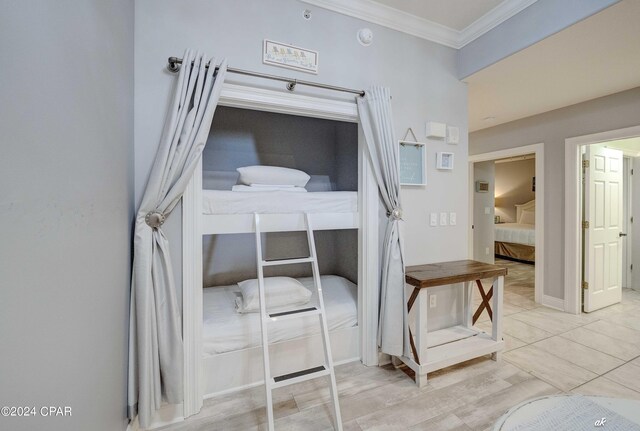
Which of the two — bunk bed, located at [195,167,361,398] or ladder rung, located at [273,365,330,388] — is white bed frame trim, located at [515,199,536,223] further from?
ladder rung, located at [273,365,330,388]

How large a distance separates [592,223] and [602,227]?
0.81 ft

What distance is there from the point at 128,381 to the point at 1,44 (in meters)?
1.61

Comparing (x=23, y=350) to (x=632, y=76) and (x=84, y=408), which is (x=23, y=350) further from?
(x=632, y=76)

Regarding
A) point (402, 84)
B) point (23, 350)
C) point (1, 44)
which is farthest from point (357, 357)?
point (1, 44)

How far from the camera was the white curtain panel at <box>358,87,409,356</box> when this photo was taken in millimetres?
2105

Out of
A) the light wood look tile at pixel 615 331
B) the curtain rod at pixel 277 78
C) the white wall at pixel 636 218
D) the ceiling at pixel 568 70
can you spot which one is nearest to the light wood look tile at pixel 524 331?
the light wood look tile at pixel 615 331

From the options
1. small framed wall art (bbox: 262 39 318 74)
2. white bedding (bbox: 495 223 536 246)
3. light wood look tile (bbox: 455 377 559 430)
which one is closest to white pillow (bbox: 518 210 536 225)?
white bedding (bbox: 495 223 536 246)

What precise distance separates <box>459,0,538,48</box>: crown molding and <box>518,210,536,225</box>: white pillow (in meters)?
6.81

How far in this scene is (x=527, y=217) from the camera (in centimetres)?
764

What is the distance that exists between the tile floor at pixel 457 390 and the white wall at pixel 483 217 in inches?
93.8

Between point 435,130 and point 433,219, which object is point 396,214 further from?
point 435,130

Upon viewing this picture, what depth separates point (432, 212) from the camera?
8.23 feet

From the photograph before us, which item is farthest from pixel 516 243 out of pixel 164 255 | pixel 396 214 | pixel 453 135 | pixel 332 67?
pixel 164 255

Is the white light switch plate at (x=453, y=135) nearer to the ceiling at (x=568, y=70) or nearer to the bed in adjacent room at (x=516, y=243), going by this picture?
the ceiling at (x=568, y=70)
